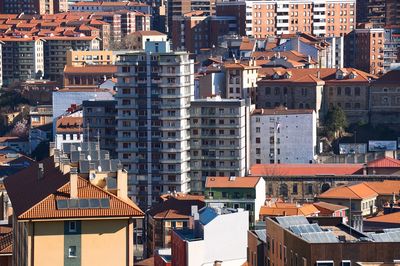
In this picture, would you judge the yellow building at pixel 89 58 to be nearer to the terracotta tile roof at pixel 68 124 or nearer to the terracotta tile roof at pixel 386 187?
the terracotta tile roof at pixel 68 124

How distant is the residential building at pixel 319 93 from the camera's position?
3260 inches

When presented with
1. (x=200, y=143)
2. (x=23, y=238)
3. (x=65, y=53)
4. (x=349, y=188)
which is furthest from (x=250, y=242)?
(x=65, y=53)

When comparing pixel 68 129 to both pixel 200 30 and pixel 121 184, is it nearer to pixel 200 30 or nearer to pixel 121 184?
pixel 200 30

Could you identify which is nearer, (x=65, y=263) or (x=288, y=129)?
(x=65, y=263)

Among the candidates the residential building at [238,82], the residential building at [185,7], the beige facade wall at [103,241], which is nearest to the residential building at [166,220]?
the residential building at [238,82]

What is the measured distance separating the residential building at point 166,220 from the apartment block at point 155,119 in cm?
976

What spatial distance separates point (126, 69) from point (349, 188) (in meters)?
12.0

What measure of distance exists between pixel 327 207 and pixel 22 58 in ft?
188

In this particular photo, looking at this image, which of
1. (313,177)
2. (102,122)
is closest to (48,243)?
(313,177)

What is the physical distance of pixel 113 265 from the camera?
27.4 m

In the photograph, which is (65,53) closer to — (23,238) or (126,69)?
(126,69)

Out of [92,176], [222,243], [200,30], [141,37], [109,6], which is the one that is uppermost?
[92,176]

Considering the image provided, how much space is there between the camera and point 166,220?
59625 mm

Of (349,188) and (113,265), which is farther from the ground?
(113,265)
